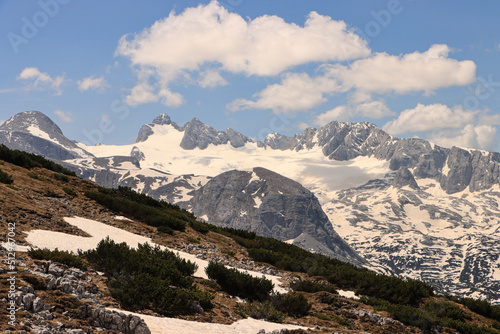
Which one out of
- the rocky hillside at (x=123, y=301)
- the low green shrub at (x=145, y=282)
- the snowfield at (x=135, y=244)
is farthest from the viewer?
the low green shrub at (x=145, y=282)

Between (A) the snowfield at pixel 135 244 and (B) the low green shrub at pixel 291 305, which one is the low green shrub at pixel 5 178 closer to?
(A) the snowfield at pixel 135 244

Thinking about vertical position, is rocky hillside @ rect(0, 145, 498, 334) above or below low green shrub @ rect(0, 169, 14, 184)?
below

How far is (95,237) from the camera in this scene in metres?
30.8

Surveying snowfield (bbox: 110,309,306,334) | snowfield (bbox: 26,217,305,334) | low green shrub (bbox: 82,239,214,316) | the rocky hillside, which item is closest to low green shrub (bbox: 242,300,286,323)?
the rocky hillside

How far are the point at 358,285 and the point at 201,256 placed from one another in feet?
38.7

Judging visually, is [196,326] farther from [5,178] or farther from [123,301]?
[5,178]

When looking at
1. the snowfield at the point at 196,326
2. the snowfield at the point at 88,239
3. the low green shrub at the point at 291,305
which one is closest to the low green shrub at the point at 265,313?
the snowfield at the point at 196,326

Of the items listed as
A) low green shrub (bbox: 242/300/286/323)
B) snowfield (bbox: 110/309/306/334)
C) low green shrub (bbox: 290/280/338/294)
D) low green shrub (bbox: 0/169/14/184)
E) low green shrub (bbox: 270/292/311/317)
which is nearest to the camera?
snowfield (bbox: 110/309/306/334)

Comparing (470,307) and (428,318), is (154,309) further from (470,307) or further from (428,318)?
(470,307)

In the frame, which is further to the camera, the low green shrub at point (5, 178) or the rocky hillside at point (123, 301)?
the low green shrub at point (5, 178)

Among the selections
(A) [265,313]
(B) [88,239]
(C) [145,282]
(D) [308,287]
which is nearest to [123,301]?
(C) [145,282]

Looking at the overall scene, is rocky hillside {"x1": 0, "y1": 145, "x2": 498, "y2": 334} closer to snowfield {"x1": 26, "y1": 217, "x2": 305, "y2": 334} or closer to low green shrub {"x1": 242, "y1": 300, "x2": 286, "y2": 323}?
low green shrub {"x1": 242, "y1": 300, "x2": 286, "y2": 323}

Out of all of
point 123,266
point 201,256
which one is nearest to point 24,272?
point 123,266

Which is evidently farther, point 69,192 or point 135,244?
point 69,192
